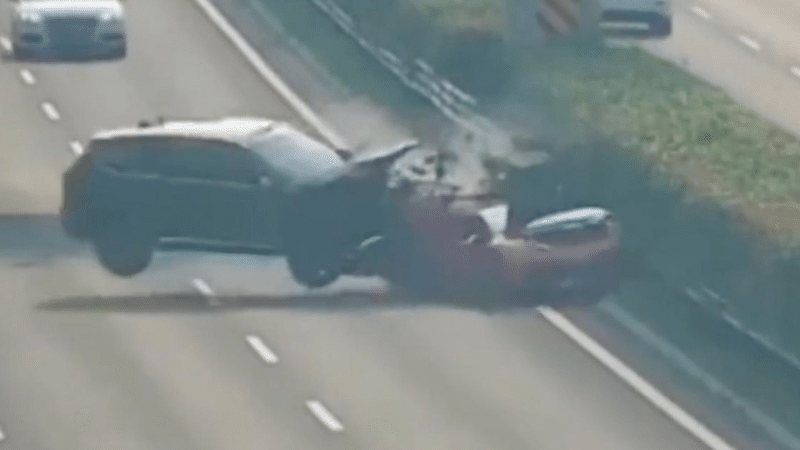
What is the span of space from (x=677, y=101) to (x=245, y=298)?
6.90m

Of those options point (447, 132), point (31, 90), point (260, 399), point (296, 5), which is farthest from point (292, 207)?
point (296, 5)

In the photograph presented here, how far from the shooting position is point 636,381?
3209 centimetres

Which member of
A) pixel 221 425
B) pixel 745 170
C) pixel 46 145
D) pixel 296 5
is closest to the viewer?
pixel 221 425

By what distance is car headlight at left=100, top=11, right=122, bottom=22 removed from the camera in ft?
163

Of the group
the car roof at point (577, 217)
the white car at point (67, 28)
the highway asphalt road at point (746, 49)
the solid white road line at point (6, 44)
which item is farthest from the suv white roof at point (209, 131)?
the solid white road line at point (6, 44)

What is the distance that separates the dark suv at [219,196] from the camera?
116ft

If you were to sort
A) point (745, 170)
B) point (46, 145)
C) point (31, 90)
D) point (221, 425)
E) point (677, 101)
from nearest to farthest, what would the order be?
point (221, 425)
point (745, 170)
point (677, 101)
point (46, 145)
point (31, 90)

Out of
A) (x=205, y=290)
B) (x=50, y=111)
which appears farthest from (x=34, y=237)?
(x=50, y=111)

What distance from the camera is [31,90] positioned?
47938 millimetres

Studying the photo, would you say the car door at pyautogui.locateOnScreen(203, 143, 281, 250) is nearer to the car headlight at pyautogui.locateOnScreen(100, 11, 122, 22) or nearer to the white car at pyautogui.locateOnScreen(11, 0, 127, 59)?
the white car at pyautogui.locateOnScreen(11, 0, 127, 59)

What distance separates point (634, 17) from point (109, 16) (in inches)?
374

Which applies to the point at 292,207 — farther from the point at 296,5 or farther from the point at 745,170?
the point at 296,5

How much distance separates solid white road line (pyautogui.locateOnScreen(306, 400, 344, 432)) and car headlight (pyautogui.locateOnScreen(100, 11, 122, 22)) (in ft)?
64.5

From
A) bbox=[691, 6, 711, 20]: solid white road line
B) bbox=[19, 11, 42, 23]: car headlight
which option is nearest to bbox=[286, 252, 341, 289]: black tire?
bbox=[19, 11, 42, 23]: car headlight
